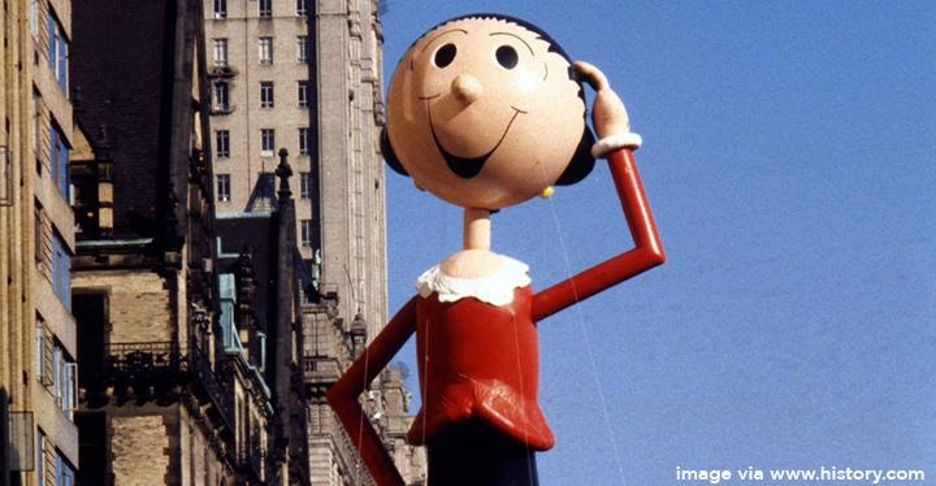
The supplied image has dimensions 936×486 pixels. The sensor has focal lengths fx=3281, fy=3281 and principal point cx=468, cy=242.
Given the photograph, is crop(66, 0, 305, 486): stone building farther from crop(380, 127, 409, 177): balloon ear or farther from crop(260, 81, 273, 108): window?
crop(260, 81, 273, 108): window

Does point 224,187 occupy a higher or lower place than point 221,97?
lower

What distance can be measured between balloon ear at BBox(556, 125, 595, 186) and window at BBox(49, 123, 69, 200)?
68.4 feet

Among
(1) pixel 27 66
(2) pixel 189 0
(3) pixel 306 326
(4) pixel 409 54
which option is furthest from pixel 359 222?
(4) pixel 409 54

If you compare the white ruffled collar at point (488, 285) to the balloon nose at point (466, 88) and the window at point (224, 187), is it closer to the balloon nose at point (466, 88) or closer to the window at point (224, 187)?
the balloon nose at point (466, 88)

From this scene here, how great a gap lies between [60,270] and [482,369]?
2194 centimetres

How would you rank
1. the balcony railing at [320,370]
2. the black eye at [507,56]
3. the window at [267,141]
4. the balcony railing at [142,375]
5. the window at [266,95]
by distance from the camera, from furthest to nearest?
the window at [266,95] → the window at [267,141] → the balcony railing at [320,370] → the balcony railing at [142,375] → the black eye at [507,56]

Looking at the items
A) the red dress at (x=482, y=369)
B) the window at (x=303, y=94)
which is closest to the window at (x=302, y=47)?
the window at (x=303, y=94)

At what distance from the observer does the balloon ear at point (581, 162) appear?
29594 millimetres

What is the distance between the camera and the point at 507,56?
2931cm

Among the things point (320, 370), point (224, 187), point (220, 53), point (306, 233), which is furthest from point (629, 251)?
point (220, 53)

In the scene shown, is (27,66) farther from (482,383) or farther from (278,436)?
(278,436)

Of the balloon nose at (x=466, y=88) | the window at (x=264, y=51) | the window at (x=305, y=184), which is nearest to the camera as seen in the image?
the balloon nose at (x=466, y=88)

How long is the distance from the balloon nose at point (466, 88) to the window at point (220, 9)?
362 feet

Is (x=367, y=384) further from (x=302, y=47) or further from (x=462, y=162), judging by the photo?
(x=302, y=47)
